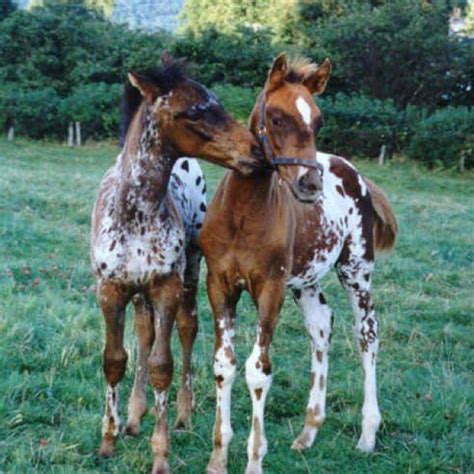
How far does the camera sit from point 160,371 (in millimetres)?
4383

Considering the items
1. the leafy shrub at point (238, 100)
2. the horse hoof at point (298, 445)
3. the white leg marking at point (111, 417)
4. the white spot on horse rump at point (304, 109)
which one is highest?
the leafy shrub at point (238, 100)

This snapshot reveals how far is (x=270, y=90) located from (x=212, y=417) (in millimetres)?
2288

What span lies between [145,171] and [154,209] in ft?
0.73

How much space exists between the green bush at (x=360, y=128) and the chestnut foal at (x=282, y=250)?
19.4 meters

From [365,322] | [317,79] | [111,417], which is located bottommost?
[111,417]

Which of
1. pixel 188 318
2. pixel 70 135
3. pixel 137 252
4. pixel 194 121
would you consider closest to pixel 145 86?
pixel 194 121

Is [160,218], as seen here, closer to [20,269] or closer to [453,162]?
[20,269]

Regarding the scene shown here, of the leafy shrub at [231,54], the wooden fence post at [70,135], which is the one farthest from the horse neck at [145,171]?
the leafy shrub at [231,54]

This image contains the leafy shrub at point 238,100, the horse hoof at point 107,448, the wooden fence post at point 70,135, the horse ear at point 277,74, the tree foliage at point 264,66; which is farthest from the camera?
the wooden fence post at point 70,135

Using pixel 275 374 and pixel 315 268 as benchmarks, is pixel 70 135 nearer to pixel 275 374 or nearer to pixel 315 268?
pixel 275 374

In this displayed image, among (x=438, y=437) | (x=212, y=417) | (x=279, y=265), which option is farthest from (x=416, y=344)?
(x=279, y=265)

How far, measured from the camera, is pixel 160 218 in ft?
14.2

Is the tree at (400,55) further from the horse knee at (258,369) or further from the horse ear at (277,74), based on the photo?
the horse knee at (258,369)

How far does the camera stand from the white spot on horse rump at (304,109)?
3.97 meters
